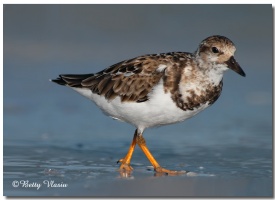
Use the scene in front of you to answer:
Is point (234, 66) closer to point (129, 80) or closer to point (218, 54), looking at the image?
point (218, 54)

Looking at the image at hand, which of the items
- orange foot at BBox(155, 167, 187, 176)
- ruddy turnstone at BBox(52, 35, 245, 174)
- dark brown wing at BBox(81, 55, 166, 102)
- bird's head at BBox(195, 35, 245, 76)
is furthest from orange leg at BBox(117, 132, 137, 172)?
bird's head at BBox(195, 35, 245, 76)

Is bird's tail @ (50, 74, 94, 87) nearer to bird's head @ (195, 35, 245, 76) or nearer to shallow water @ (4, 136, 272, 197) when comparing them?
shallow water @ (4, 136, 272, 197)

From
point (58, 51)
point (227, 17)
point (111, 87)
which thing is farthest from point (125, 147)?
point (227, 17)

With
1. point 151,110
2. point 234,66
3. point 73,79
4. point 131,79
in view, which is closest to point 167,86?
point 151,110

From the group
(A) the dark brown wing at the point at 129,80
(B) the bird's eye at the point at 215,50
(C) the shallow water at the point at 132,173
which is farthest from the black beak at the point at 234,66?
(C) the shallow water at the point at 132,173

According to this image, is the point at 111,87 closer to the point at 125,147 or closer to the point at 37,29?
the point at 125,147

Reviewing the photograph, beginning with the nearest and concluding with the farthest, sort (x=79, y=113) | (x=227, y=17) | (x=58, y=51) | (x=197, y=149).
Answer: (x=197, y=149) < (x=79, y=113) < (x=58, y=51) < (x=227, y=17)

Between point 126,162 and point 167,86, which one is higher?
point 167,86
